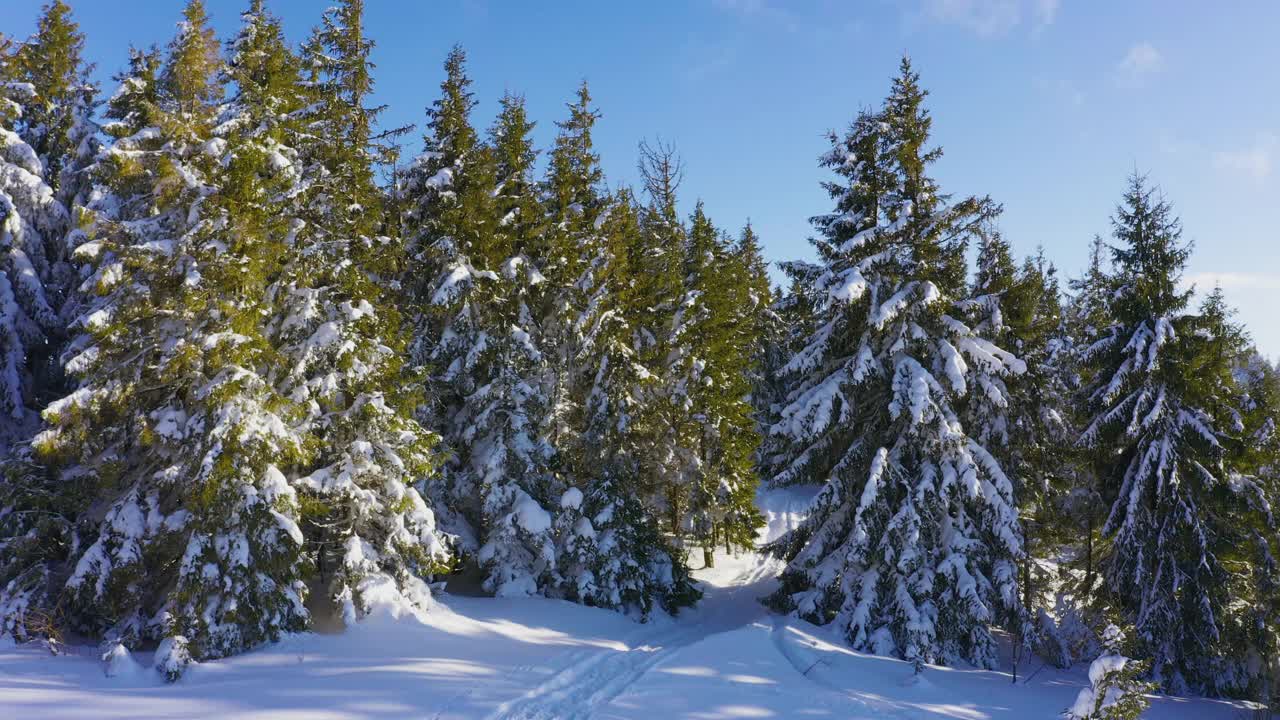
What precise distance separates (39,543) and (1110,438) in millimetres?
24818

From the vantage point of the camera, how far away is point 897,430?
16.1m

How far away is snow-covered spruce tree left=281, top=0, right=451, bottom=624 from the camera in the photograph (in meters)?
13.8

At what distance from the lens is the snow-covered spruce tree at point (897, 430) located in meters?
14.8

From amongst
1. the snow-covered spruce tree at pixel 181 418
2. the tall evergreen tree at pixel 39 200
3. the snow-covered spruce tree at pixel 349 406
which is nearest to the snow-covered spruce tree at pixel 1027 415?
the snow-covered spruce tree at pixel 349 406

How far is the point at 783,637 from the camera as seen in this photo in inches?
557

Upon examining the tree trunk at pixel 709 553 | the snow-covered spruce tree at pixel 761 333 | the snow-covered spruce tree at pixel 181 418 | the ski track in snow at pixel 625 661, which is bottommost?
the ski track in snow at pixel 625 661

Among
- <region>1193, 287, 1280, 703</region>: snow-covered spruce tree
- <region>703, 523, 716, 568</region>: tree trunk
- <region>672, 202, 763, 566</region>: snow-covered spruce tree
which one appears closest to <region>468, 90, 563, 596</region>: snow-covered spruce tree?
<region>672, 202, 763, 566</region>: snow-covered spruce tree

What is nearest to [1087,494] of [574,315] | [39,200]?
[574,315]

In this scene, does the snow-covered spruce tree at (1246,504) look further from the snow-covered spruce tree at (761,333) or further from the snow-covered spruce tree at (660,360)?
the snow-covered spruce tree at (761,333)

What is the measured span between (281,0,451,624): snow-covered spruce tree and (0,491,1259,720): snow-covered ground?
54.5 inches

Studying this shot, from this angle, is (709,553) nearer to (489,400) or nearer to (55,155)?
(489,400)

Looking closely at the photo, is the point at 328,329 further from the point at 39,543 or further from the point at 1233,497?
the point at 1233,497

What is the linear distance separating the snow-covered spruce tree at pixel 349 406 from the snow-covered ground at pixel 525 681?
138 cm

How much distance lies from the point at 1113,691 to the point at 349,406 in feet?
46.5
